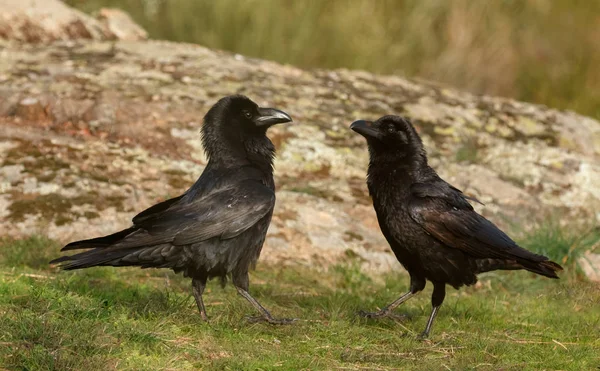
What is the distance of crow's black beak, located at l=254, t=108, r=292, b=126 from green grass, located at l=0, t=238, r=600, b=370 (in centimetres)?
114

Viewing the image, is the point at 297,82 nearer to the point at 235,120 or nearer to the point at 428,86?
the point at 428,86

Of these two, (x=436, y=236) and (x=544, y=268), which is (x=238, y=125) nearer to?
(x=436, y=236)

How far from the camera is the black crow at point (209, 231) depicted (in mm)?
5059

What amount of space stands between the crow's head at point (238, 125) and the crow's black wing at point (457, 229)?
3.30ft

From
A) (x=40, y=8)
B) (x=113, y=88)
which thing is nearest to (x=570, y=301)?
(x=113, y=88)

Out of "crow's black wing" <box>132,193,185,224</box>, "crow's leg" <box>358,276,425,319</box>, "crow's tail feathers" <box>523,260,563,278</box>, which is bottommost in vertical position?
"crow's leg" <box>358,276,425,319</box>

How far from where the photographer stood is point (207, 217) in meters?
5.23

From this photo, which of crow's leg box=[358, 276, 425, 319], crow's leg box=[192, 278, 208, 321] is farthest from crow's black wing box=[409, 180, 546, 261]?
crow's leg box=[192, 278, 208, 321]

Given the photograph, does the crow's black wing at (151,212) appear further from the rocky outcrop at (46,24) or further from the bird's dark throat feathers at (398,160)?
the rocky outcrop at (46,24)

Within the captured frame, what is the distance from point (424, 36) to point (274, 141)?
4043mm

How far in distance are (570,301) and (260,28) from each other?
19.4ft

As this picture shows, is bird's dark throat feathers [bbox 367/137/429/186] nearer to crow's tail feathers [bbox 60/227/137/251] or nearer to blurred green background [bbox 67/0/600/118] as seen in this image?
crow's tail feathers [bbox 60/227/137/251]

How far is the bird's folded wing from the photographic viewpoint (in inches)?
202

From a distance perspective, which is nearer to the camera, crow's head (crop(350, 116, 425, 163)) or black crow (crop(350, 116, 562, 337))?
black crow (crop(350, 116, 562, 337))
